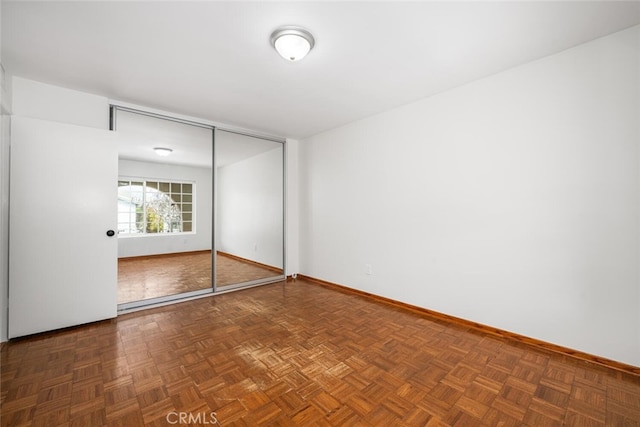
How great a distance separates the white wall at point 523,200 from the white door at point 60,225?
314cm

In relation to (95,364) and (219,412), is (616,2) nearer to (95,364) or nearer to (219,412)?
(219,412)

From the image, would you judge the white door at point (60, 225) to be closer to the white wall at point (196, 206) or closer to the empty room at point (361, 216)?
the empty room at point (361, 216)

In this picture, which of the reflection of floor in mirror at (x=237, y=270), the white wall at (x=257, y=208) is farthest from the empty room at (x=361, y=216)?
the white wall at (x=257, y=208)

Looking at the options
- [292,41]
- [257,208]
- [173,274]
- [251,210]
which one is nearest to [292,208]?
[257,208]

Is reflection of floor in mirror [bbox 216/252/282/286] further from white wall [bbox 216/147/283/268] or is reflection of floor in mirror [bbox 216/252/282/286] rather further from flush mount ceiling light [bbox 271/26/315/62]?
flush mount ceiling light [bbox 271/26/315/62]

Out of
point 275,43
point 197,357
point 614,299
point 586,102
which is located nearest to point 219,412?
point 197,357

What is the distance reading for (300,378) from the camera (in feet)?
6.24

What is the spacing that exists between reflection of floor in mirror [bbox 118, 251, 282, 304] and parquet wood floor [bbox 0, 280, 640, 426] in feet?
2.88

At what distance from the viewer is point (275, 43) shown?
2043 mm

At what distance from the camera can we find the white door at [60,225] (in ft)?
8.23

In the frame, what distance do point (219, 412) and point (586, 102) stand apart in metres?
3.48

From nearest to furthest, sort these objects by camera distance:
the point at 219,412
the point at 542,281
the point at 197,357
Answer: the point at 219,412
the point at 197,357
the point at 542,281

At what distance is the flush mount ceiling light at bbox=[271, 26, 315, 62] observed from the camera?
6.38ft

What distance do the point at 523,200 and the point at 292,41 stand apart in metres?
2.42
